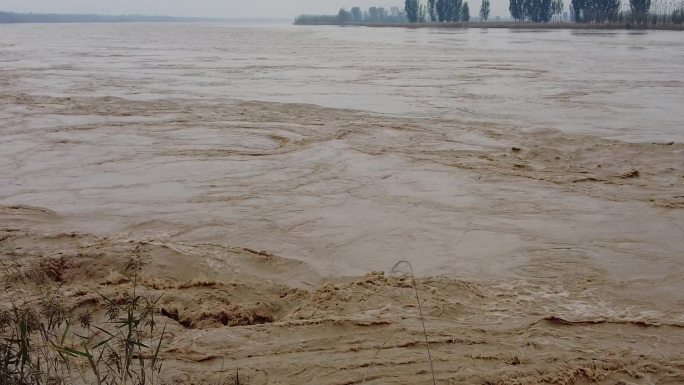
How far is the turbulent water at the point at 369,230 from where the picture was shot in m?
3.29

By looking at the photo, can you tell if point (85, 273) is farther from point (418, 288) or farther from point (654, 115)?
point (654, 115)

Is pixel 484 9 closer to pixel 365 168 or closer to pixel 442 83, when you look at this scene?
pixel 442 83

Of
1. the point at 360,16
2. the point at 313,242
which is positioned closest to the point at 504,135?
the point at 313,242

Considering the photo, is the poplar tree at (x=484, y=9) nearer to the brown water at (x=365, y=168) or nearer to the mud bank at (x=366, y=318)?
the brown water at (x=365, y=168)

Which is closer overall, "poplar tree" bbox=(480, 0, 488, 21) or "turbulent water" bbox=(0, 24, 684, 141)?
"turbulent water" bbox=(0, 24, 684, 141)

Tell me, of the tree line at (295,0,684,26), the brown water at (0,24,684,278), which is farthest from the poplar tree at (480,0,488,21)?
the brown water at (0,24,684,278)

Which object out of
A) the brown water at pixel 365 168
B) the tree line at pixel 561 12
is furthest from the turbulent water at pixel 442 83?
the tree line at pixel 561 12

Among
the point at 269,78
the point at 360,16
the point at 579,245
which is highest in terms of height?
the point at 360,16

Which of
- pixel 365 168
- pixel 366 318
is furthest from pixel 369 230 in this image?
pixel 365 168

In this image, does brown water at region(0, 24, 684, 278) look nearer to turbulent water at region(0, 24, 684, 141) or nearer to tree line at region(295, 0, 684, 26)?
turbulent water at region(0, 24, 684, 141)

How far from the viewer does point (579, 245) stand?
4879 mm

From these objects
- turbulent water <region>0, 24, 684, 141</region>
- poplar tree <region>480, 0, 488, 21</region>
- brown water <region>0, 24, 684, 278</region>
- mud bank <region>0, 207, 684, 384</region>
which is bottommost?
mud bank <region>0, 207, 684, 384</region>

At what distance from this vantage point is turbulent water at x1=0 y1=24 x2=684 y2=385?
3285 mm

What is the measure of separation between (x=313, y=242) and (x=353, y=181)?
1859 mm
